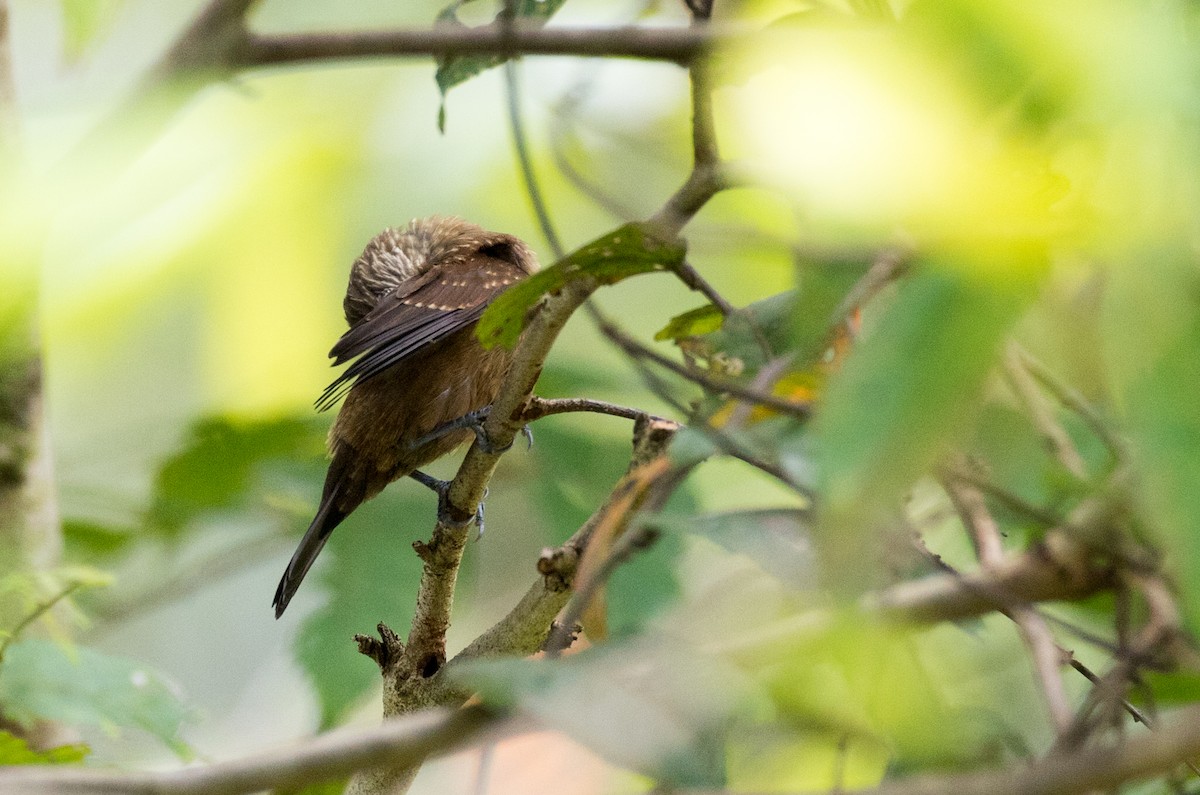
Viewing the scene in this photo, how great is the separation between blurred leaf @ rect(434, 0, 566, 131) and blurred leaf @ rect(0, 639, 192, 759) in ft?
3.76

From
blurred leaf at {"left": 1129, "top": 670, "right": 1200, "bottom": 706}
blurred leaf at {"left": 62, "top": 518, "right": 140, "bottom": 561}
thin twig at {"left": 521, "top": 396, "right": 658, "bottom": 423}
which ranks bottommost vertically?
blurred leaf at {"left": 62, "top": 518, "right": 140, "bottom": 561}

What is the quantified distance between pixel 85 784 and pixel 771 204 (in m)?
2.32

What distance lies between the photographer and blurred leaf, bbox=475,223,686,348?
44.5 inches

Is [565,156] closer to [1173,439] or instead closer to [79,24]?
[79,24]

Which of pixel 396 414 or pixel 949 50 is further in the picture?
pixel 396 414

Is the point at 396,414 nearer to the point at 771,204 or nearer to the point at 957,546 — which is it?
the point at 771,204

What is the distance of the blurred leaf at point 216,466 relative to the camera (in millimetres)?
2904

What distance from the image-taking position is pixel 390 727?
0.92m

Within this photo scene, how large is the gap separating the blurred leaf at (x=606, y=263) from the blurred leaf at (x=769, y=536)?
0.25 m

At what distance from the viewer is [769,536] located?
3.87 ft

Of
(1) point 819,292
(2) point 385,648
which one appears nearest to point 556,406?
(2) point 385,648

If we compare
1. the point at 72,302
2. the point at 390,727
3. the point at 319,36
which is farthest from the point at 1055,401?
the point at 72,302

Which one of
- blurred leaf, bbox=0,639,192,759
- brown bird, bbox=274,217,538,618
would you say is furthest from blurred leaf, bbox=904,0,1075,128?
→ brown bird, bbox=274,217,538,618

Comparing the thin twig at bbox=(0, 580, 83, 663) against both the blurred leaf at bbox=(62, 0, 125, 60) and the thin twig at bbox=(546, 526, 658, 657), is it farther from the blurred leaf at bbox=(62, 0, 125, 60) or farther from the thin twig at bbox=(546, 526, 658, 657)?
the thin twig at bbox=(546, 526, 658, 657)
